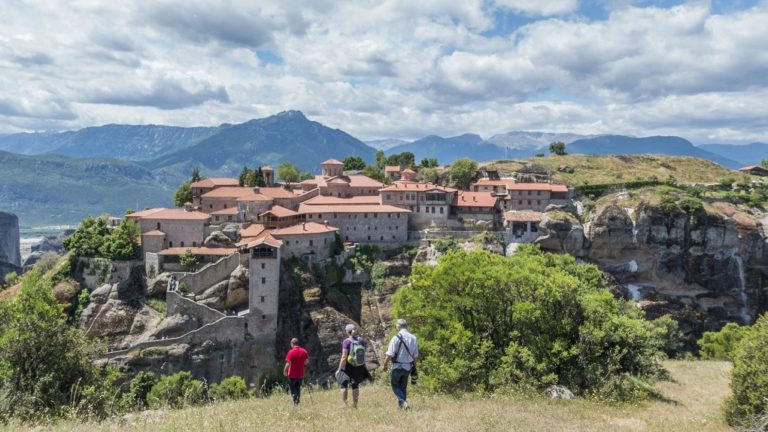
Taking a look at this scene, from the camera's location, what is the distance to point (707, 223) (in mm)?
79625

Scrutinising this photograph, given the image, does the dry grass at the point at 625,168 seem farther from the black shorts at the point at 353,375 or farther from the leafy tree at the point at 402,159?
the black shorts at the point at 353,375

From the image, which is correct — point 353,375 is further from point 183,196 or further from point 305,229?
point 183,196

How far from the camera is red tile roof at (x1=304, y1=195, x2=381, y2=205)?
238 ft

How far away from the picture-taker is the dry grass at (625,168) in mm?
104625

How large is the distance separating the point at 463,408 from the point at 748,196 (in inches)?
3739

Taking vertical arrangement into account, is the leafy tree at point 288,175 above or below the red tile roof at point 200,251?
above

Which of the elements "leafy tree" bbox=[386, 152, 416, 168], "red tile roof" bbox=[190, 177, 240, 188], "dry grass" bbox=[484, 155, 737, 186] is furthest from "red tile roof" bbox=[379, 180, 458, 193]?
"leafy tree" bbox=[386, 152, 416, 168]

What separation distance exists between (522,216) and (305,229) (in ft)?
94.0

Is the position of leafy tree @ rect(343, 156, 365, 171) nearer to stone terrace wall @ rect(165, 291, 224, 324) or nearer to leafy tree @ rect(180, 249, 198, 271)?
leafy tree @ rect(180, 249, 198, 271)

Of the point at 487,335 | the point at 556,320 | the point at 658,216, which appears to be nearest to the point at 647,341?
the point at 556,320

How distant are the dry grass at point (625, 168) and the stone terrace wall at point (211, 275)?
5871 cm

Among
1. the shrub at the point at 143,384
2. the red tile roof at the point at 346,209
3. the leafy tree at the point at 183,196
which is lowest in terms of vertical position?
the shrub at the point at 143,384

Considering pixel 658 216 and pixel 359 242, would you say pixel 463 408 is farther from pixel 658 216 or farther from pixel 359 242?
pixel 658 216

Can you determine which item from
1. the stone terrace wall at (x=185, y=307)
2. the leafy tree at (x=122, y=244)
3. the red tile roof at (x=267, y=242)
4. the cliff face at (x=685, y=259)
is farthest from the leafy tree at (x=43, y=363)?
the cliff face at (x=685, y=259)
